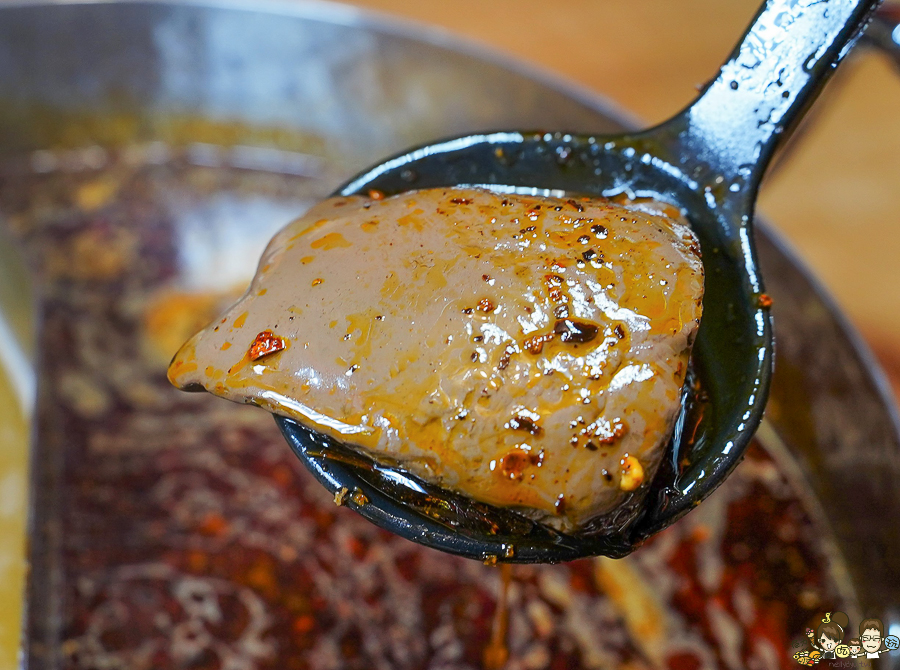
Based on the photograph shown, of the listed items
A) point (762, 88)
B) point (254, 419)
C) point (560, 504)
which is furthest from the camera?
point (254, 419)

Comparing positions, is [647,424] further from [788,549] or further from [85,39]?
[85,39]

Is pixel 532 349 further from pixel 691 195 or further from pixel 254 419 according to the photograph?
pixel 254 419

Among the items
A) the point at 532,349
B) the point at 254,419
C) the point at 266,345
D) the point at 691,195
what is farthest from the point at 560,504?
the point at 254,419

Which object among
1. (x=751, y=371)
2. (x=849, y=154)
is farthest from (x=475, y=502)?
(x=849, y=154)

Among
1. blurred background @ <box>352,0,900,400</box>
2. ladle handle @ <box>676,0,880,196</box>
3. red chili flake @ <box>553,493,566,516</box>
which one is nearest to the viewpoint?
red chili flake @ <box>553,493,566,516</box>

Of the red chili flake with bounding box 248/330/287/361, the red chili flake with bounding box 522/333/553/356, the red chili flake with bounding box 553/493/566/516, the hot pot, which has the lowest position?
the hot pot

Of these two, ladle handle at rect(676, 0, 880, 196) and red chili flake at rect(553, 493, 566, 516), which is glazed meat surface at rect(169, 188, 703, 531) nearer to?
red chili flake at rect(553, 493, 566, 516)

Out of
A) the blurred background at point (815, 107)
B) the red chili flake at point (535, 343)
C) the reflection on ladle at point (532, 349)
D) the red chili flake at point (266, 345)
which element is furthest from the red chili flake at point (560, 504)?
the blurred background at point (815, 107)

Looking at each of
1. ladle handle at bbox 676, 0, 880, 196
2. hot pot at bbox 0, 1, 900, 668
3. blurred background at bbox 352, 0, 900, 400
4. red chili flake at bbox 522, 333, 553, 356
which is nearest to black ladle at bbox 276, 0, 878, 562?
ladle handle at bbox 676, 0, 880, 196
